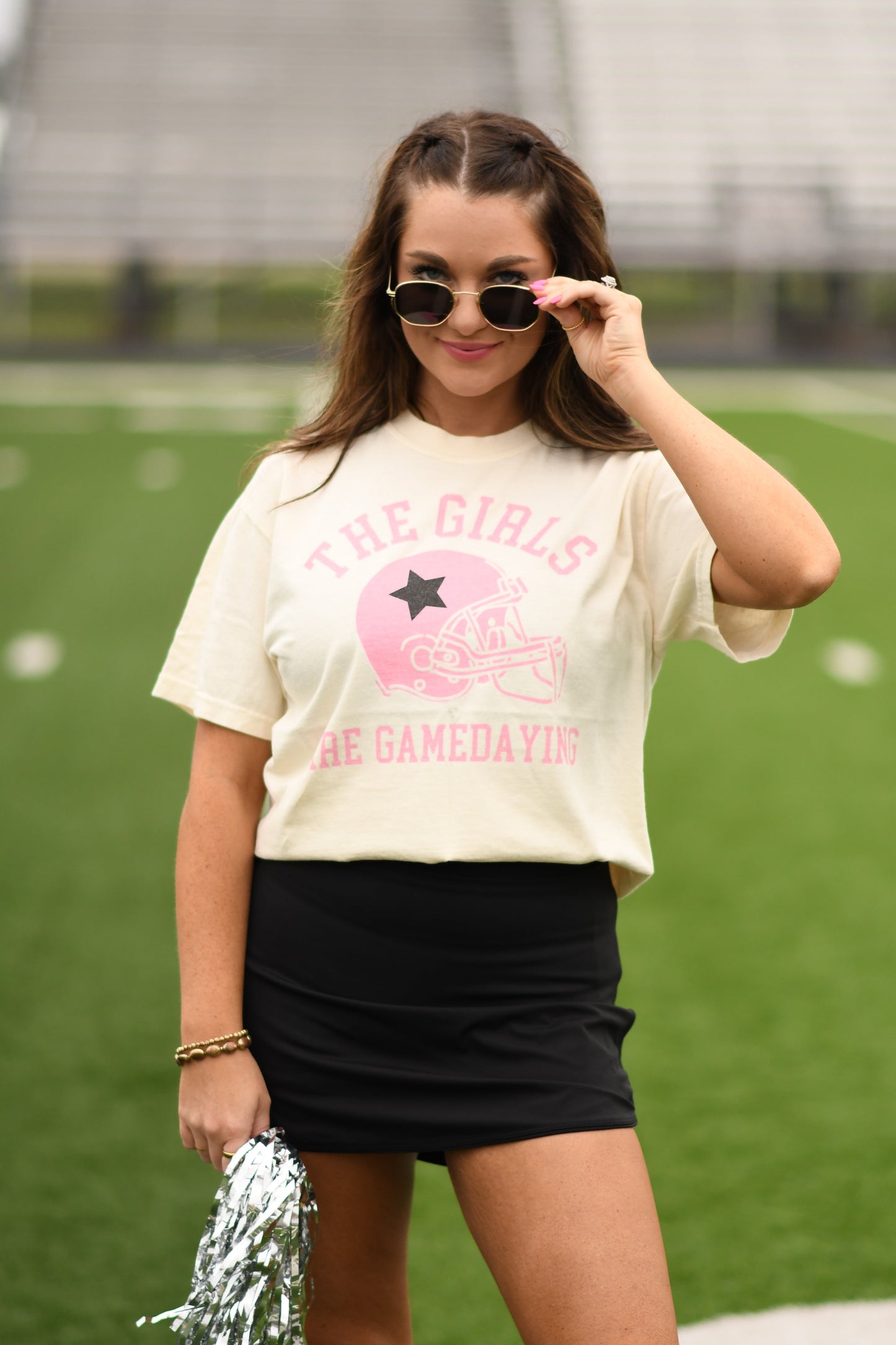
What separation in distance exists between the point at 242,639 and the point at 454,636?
261mm

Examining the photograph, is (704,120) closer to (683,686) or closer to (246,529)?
(683,686)

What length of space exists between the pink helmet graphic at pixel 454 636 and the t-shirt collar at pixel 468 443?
13 centimetres

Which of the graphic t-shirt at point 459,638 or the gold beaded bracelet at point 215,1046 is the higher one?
the graphic t-shirt at point 459,638

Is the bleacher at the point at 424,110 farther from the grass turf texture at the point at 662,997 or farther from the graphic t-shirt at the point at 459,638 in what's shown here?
the graphic t-shirt at the point at 459,638

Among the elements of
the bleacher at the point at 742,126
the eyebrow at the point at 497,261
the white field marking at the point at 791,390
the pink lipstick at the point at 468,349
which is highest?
the bleacher at the point at 742,126

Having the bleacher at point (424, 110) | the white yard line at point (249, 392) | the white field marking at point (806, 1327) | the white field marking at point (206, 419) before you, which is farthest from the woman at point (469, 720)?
the bleacher at point (424, 110)

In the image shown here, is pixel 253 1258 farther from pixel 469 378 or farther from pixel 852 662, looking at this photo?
pixel 852 662

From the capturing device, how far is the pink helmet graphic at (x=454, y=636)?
159 cm

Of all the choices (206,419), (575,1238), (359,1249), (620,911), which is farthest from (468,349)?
(206,419)

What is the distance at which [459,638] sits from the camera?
1602 millimetres

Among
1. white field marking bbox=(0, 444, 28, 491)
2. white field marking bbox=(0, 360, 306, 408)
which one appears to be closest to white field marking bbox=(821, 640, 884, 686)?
white field marking bbox=(0, 444, 28, 491)

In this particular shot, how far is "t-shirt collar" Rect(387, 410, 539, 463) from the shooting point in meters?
1.70

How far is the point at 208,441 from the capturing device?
592 inches

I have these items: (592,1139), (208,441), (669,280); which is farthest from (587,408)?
(669,280)
